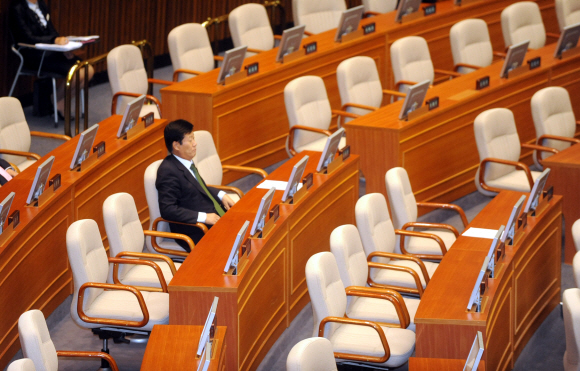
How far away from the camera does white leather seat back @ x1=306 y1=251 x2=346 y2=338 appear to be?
3934 mm

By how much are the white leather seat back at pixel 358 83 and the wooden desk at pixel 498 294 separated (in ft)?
5.75

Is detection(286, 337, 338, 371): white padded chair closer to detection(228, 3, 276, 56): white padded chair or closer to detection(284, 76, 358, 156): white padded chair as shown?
detection(284, 76, 358, 156): white padded chair

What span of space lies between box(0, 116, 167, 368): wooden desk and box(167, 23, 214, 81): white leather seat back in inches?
53.6

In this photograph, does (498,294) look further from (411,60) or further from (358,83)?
(411,60)

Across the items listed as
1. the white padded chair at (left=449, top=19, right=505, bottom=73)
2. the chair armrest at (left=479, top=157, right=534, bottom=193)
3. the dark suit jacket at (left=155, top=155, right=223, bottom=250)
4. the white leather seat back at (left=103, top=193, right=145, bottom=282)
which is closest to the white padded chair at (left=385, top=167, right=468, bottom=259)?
the chair armrest at (left=479, top=157, right=534, bottom=193)

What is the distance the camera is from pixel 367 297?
14.5ft

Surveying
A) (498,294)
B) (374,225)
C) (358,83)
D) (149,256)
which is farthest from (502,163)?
(149,256)

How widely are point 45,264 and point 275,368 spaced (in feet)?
4.36

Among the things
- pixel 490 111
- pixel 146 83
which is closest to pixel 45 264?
pixel 146 83

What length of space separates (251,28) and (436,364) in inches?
194

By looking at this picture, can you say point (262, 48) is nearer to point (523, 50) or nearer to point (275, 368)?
point (523, 50)

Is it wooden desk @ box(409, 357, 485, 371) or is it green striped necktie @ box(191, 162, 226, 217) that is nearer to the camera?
wooden desk @ box(409, 357, 485, 371)

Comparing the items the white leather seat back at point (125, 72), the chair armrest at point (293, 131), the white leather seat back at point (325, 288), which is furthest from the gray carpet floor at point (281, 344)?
the white leather seat back at point (125, 72)

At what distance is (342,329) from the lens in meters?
4.18
